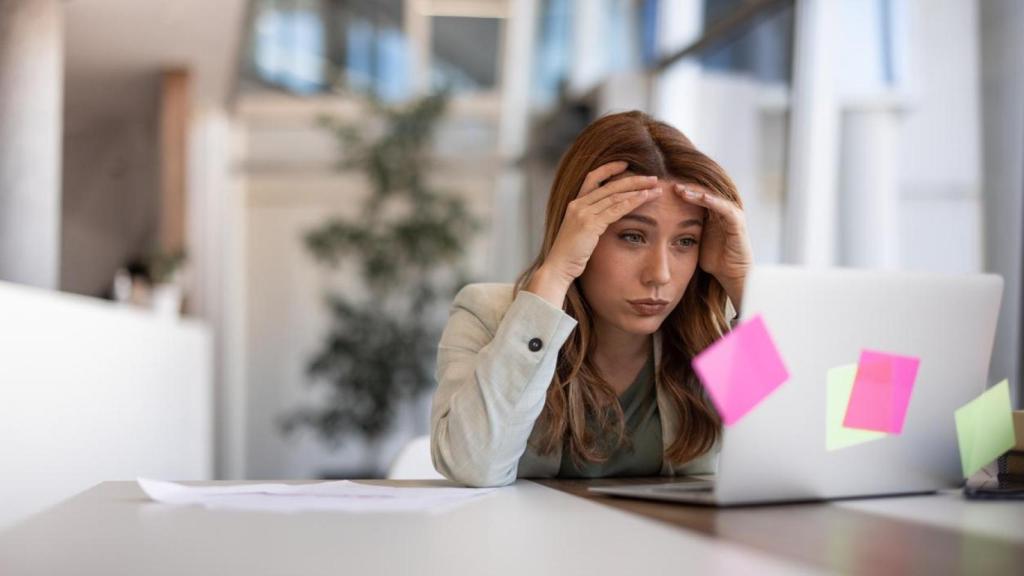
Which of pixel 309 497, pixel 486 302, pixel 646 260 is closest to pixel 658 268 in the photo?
pixel 646 260

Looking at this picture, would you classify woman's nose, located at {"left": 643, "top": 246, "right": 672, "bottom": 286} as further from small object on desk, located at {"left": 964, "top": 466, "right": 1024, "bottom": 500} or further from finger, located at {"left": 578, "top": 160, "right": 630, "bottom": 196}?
small object on desk, located at {"left": 964, "top": 466, "right": 1024, "bottom": 500}

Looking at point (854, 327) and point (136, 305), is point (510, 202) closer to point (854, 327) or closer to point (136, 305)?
point (136, 305)

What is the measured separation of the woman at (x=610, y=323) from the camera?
1.55 metres

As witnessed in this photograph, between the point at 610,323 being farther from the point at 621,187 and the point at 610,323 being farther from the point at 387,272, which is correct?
the point at 387,272

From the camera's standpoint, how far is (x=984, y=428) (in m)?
1.38

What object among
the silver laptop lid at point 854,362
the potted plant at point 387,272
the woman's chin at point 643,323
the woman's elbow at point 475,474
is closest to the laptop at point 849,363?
the silver laptop lid at point 854,362

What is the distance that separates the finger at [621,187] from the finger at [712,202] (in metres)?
0.05

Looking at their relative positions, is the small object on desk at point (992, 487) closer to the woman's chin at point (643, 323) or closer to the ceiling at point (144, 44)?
the woman's chin at point (643, 323)

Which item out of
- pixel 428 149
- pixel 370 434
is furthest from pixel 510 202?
pixel 370 434

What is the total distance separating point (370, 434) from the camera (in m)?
8.61

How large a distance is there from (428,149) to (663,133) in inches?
291

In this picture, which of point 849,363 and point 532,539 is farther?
point 849,363

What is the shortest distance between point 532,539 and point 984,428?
2.28ft

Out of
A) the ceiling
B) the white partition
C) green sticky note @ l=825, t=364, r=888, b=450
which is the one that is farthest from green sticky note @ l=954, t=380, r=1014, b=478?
the ceiling
